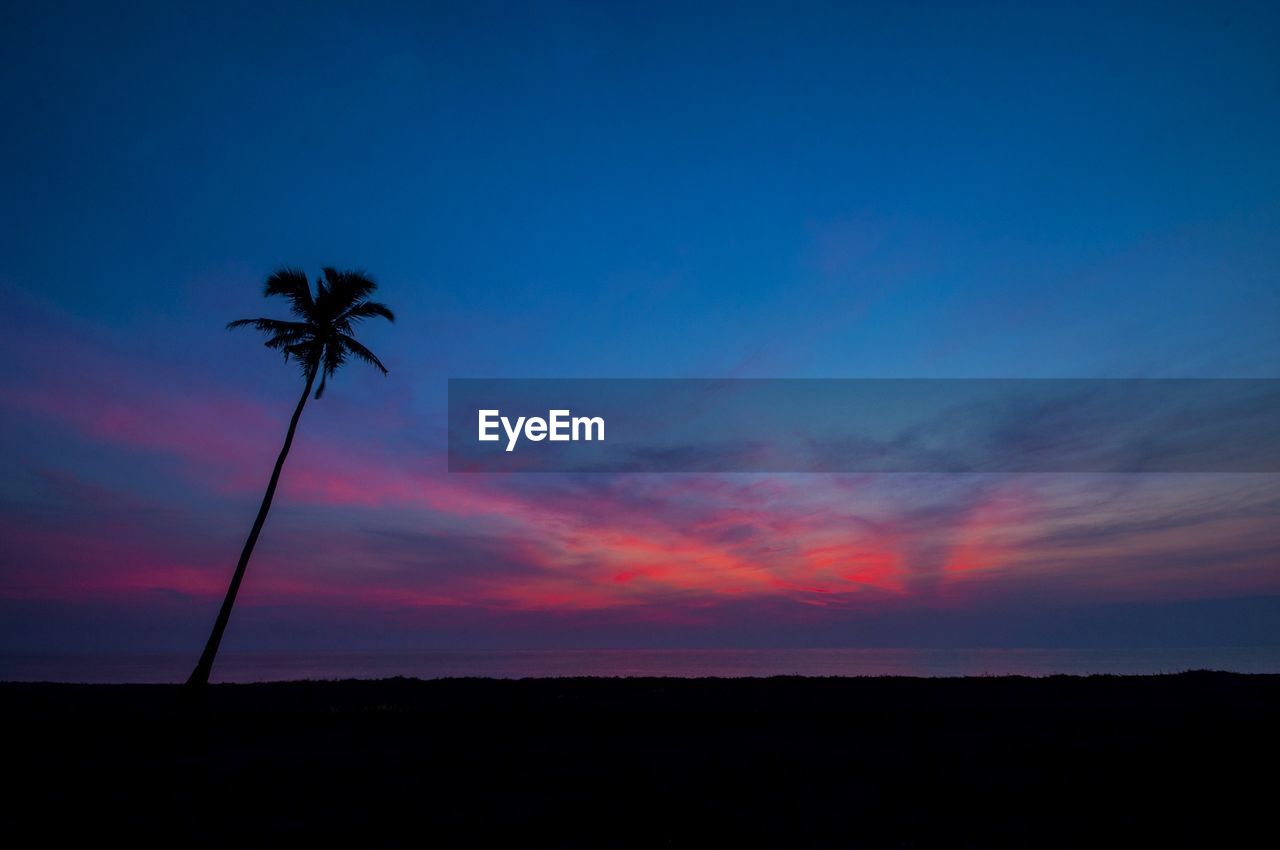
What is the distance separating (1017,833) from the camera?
987cm

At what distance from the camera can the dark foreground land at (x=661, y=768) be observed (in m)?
10.1

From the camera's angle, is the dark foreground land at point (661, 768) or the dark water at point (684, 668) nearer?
the dark foreground land at point (661, 768)

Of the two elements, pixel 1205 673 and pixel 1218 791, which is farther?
pixel 1205 673

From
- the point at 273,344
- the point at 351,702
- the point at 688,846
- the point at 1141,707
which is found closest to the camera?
the point at 688,846

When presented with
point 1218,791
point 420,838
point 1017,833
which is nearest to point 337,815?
point 420,838

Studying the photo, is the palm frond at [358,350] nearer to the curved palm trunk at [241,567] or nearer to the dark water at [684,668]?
the curved palm trunk at [241,567]

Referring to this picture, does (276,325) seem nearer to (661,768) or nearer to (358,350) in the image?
(358,350)

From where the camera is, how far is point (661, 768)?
13766 millimetres

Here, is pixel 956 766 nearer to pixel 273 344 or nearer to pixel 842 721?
pixel 842 721

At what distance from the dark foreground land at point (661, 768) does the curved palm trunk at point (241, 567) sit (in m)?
1.23

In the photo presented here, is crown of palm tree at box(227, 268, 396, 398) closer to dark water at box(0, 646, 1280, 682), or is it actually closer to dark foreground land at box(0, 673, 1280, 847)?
dark foreground land at box(0, 673, 1280, 847)

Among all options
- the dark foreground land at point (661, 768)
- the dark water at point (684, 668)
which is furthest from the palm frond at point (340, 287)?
the dark water at point (684, 668)

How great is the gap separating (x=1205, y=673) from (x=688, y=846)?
88.9 ft

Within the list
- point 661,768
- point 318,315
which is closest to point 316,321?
point 318,315
